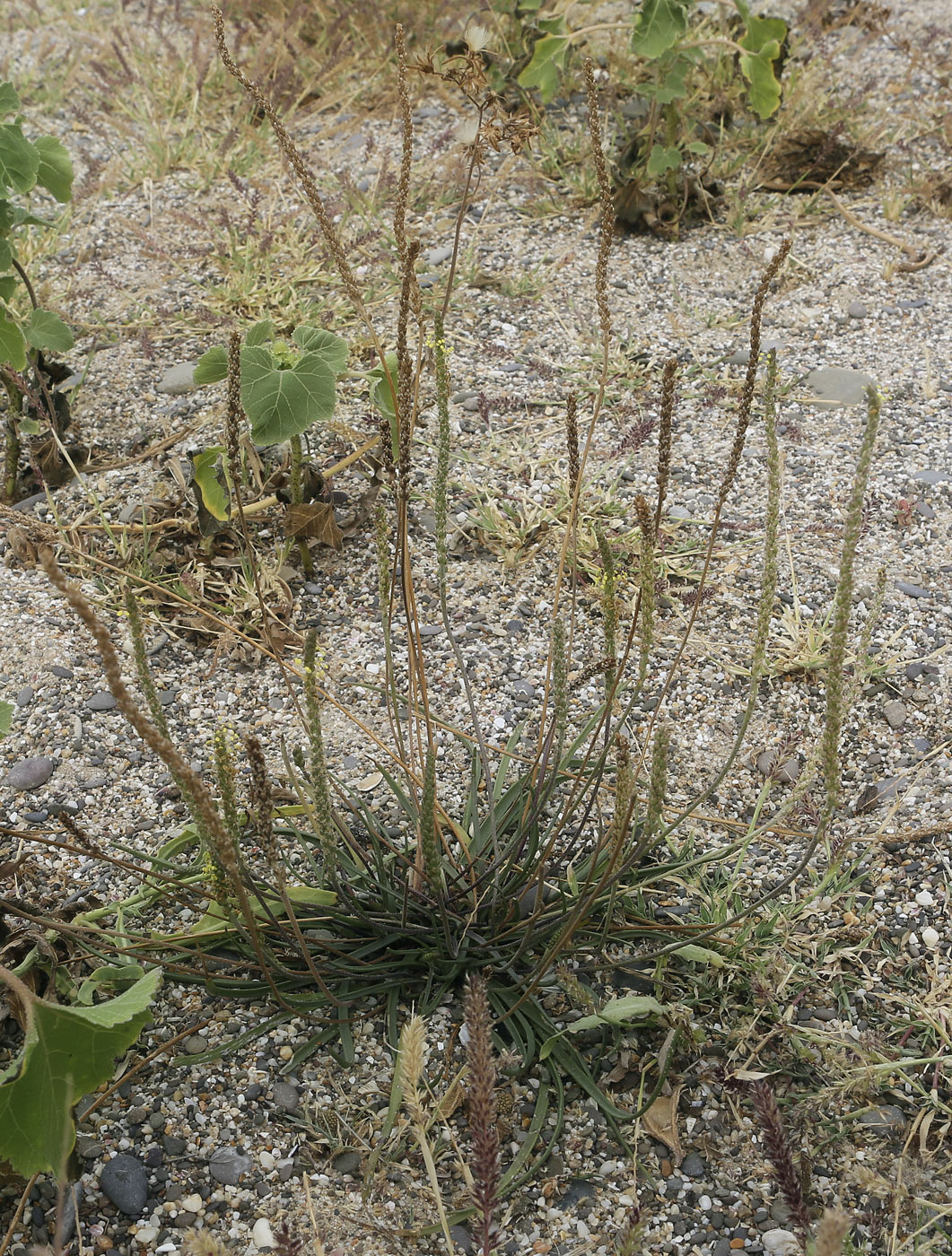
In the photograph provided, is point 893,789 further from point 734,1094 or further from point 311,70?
point 311,70

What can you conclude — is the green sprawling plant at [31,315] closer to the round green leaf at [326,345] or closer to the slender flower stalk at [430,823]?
the round green leaf at [326,345]

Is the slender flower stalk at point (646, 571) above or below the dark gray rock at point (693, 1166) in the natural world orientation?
above

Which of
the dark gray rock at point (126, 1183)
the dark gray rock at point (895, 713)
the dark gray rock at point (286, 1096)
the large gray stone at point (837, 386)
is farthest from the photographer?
the large gray stone at point (837, 386)

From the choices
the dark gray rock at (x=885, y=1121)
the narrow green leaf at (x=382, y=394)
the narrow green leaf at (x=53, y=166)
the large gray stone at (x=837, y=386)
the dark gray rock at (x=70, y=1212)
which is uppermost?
the narrow green leaf at (x=53, y=166)

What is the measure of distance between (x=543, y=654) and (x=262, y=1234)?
1.35 meters

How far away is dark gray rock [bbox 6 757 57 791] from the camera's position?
2207mm

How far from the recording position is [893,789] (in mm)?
2164

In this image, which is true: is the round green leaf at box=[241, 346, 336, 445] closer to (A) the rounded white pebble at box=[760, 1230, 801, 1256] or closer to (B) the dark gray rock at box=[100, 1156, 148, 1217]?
(B) the dark gray rock at box=[100, 1156, 148, 1217]

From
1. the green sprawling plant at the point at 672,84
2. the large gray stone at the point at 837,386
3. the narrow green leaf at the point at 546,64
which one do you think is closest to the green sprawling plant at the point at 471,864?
the large gray stone at the point at 837,386

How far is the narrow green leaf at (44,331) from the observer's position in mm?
2693

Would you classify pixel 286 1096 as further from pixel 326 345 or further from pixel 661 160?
pixel 661 160

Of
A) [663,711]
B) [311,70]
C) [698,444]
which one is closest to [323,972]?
[663,711]

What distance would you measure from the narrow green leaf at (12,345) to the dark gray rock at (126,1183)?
1653 millimetres

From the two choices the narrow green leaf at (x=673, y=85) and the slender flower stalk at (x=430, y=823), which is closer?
the slender flower stalk at (x=430, y=823)
